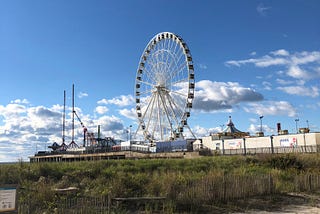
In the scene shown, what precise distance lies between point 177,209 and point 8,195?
304 inches

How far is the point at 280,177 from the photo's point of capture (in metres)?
21.8

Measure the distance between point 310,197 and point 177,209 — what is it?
27.3 ft

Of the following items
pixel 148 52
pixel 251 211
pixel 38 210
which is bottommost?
pixel 251 211

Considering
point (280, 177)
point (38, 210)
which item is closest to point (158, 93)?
point (280, 177)

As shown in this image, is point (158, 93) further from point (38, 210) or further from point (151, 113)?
point (38, 210)

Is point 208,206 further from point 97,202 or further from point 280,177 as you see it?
point 280,177

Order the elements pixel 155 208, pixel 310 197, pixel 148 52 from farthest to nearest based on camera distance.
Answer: pixel 148 52 → pixel 310 197 → pixel 155 208

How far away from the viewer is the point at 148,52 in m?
74.3

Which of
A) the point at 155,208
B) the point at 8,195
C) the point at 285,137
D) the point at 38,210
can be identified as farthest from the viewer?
the point at 285,137

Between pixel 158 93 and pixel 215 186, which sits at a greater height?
pixel 158 93

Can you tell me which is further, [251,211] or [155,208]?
[251,211]

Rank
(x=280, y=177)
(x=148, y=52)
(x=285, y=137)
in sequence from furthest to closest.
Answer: (x=148, y=52) → (x=285, y=137) → (x=280, y=177)

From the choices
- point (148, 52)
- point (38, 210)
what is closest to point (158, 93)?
point (148, 52)

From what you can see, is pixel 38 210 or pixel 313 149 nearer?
pixel 38 210
